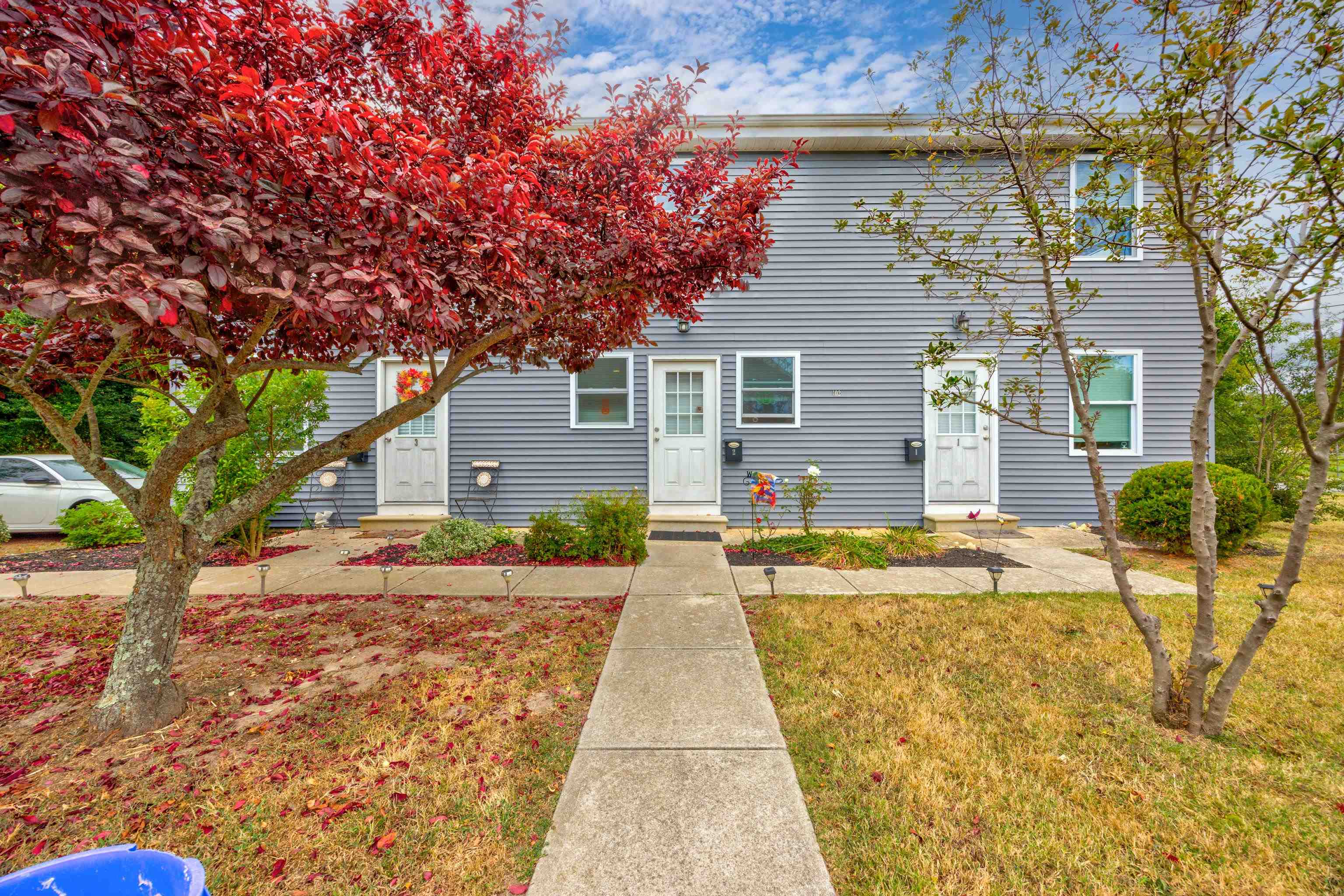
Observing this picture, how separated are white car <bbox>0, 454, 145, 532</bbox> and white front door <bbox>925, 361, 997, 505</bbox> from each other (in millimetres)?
10662

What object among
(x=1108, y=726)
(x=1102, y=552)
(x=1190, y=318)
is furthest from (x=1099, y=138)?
(x=1190, y=318)

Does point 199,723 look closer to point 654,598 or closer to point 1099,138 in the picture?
point 654,598

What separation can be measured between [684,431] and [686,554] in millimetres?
2202

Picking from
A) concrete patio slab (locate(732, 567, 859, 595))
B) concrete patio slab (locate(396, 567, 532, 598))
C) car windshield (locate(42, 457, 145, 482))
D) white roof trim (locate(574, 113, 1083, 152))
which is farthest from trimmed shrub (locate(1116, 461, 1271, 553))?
car windshield (locate(42, 457, 145, 482))

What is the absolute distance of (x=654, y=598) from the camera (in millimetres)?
4000

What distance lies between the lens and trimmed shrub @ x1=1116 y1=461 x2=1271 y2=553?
16.2 feet

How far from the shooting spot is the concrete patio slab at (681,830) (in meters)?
1.45

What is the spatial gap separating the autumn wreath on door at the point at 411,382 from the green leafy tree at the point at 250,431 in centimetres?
120

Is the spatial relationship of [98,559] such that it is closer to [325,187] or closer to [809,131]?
[325,187]

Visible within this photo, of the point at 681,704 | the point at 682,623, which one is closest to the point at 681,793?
the point at 681,704

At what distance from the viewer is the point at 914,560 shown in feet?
17.2

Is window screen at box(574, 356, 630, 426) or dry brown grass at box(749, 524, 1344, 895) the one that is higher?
window screen at box(574, 356, 630, 426)

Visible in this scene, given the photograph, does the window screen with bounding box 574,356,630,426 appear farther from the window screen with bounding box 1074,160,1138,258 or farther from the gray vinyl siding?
the window screen with bounding box 1074,160,1138,258

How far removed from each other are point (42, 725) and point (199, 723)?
0.66 metres
